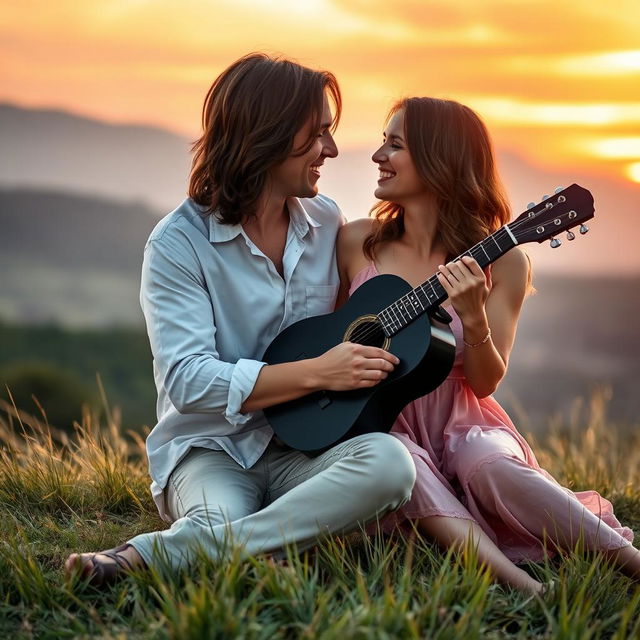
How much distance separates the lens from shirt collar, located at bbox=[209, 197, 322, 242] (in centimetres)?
345

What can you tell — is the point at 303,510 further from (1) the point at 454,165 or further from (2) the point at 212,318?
(1) the point at 454,165

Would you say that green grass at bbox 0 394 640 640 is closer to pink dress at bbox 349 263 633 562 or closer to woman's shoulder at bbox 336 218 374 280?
pink dress at bbox 349 263 633 562

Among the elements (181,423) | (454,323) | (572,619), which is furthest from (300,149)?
(572,619)

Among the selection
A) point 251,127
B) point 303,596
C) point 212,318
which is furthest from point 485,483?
point 251,127

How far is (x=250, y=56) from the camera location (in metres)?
3.59

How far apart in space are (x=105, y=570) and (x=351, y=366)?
3.30ft

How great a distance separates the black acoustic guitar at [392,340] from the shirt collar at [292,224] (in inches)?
15.7

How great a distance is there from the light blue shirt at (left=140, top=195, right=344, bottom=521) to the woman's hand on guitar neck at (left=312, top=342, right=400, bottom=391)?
23cm

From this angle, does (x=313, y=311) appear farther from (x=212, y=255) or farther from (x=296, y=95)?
(x=296, y=95)

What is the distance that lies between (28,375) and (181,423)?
15.4m

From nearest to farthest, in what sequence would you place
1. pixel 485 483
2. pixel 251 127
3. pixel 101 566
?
pixel 101 566 → pixel 485 483 → pixel 251 127

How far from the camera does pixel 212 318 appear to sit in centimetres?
337

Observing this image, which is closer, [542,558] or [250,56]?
[542,558]

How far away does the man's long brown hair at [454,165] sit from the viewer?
3.58 meters
